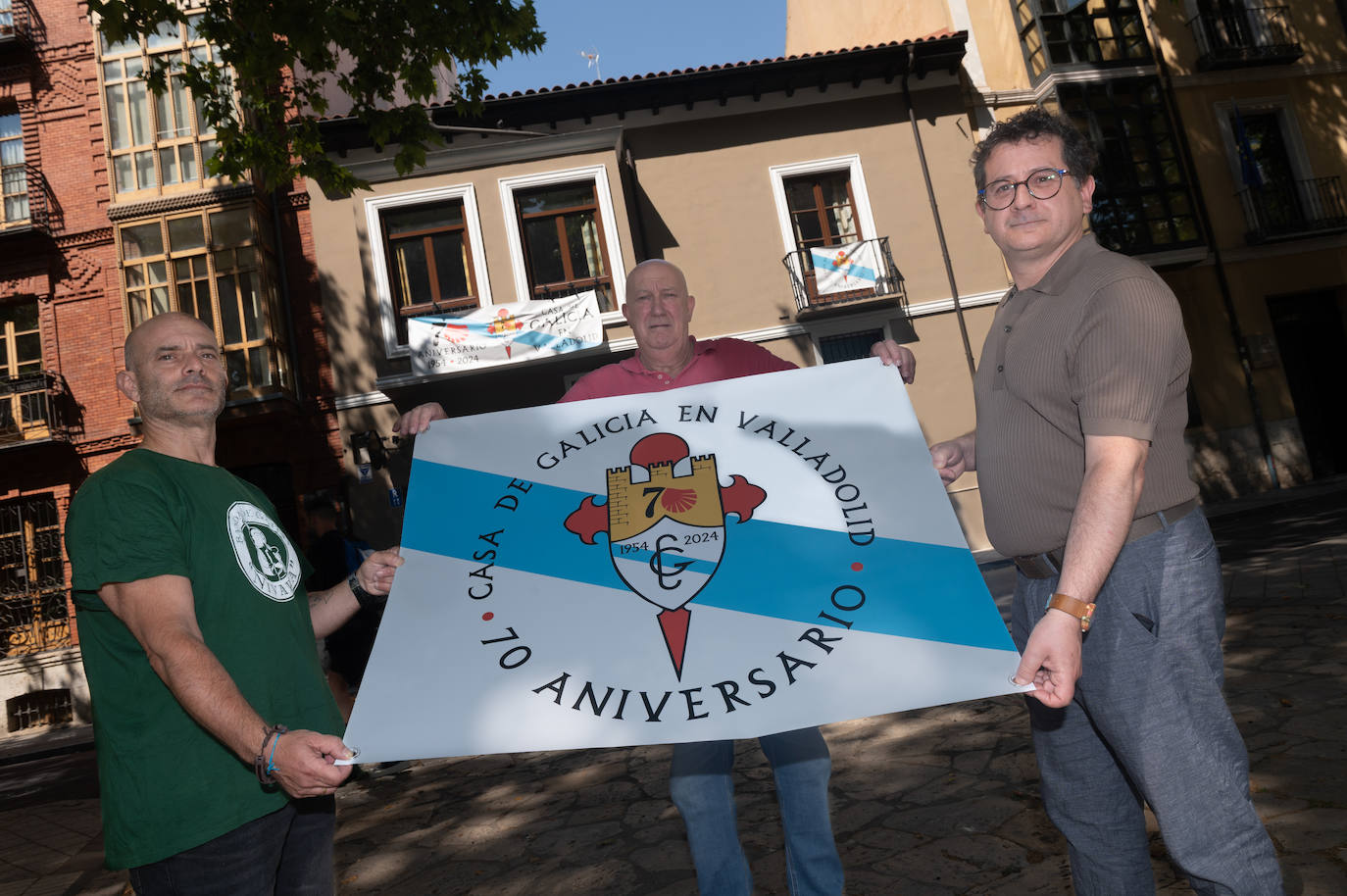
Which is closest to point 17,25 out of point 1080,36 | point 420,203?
point 420,203

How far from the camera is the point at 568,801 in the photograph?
425 cm

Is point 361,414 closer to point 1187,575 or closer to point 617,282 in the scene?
point 617,282

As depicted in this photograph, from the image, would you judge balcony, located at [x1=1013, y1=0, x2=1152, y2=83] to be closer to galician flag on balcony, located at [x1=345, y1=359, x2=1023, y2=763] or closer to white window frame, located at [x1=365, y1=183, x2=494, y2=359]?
white window frame, located at [x1=365, y1=183, x2=494, y2=359]

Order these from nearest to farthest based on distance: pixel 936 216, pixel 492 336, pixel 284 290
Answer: pixel 492 336, pixel 284 290, pixel 936 216

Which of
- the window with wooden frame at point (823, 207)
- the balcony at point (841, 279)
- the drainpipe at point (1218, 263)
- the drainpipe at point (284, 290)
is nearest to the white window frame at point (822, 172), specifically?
the window with wooden frame at point (823, 207)

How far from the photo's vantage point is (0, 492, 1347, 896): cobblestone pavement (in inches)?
110

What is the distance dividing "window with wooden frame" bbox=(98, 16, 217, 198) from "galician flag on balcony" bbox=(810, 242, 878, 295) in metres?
10.5

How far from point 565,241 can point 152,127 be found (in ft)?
24.2

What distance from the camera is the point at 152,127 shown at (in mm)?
13906

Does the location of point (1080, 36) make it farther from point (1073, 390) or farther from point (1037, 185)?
point (1073, 390)

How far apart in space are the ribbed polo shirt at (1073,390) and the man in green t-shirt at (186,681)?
1.55 m

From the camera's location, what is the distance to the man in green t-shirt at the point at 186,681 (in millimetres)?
1588

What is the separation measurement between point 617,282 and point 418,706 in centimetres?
1211

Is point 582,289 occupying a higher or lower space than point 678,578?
higher
